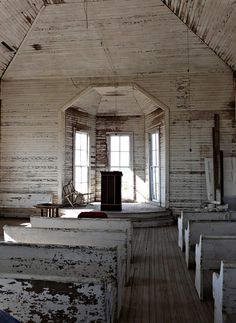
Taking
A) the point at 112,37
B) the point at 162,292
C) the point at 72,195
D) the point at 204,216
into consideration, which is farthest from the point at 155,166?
the point at 162,292

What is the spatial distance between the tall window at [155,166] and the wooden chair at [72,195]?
238 cm

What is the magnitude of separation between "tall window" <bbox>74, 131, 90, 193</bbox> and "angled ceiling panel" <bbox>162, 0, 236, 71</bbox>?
503 cm

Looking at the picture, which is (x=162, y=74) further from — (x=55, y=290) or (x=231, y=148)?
(x=55, y=290)

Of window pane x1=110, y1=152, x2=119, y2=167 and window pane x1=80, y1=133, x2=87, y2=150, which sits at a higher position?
window pane x1=80, y1=133, x2=87, y2=150

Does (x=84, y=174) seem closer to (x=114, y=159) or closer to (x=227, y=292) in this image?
(x=114, y=159)

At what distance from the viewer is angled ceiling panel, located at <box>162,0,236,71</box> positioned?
22.4 feet

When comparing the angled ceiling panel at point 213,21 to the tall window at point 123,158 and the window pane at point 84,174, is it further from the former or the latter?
the window pane at point 84,174

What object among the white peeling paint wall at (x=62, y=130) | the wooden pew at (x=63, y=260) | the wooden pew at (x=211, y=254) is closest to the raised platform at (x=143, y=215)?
the white peeling paint wall at (x=62, y=130)

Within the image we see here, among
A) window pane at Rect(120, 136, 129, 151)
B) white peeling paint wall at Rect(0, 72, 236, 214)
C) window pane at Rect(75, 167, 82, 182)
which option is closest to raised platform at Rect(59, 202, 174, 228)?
white peeling paint wall at Rect(0, 72, 236, 214)

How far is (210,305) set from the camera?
3482 mm

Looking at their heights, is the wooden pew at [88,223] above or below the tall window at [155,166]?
below

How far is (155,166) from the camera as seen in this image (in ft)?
35.6

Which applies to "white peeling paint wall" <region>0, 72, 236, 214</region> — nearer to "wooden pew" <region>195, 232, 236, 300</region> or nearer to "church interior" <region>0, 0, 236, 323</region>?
"church interior" <region>0, 0, 236, 323</region>

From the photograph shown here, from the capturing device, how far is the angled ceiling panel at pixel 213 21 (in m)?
6.82
